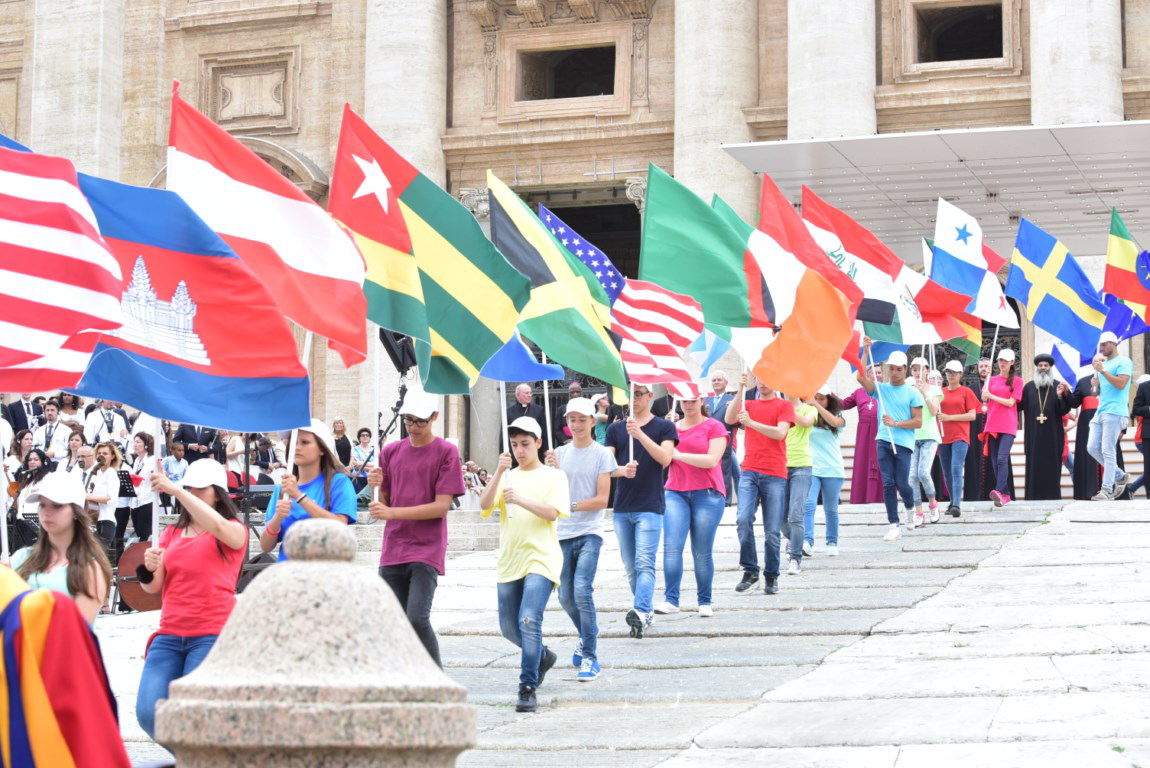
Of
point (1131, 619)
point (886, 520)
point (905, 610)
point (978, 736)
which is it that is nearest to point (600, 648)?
point (905, 610)

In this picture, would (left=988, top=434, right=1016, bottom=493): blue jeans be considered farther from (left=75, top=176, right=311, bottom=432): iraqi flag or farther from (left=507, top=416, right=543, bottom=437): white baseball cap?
(left=75, top=176, right=311, bottom=432): iraqi flag

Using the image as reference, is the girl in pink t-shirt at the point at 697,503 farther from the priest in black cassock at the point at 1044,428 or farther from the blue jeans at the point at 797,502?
the priest in black cassock at the point at 1044,428

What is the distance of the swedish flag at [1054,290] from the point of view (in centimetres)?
1914

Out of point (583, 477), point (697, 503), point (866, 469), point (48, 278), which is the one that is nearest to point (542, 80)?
point (866, 469)

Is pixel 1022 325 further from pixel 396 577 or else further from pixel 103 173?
pixel 396 577

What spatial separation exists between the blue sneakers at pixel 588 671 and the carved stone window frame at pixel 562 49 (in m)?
21.2

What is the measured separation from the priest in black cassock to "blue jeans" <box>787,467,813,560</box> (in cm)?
629

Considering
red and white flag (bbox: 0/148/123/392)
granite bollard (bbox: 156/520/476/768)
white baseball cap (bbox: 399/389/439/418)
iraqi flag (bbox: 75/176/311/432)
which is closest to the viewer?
granite bollard (bbox: 156/520/476/768)

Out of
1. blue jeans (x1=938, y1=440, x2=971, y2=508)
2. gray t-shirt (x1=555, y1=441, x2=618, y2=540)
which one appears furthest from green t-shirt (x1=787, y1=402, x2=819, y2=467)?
gray t-shirt (x1=555, y1=441, x2=618, y2=540)

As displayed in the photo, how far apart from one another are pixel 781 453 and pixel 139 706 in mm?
7531

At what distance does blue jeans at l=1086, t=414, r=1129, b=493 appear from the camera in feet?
61.5

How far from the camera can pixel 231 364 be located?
871 centimetres

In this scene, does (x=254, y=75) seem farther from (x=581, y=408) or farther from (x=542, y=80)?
(x=581, y=408)

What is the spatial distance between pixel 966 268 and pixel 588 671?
9.84m
